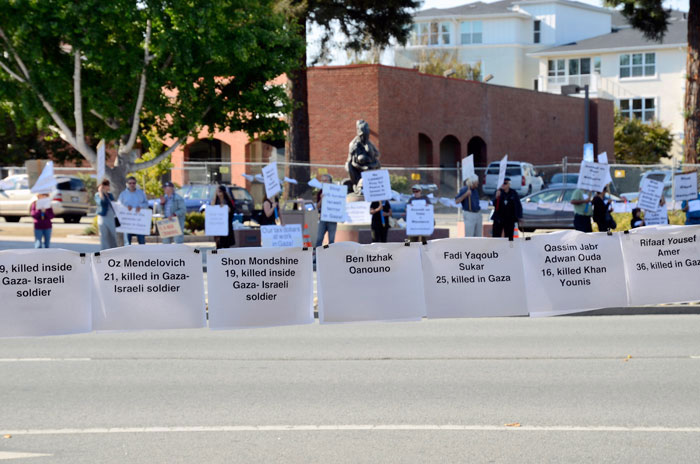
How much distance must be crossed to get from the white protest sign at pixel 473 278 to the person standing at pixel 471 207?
12.0m

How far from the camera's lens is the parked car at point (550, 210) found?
2778cm

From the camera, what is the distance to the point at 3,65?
2288cm

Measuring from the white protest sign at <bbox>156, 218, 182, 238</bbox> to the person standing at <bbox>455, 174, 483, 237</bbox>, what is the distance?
5.51m

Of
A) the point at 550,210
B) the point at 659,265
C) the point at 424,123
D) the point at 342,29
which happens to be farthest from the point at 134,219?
the point at 424,123

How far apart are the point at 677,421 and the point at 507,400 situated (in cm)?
136

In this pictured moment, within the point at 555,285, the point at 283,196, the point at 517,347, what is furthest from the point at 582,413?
the point at 283,196

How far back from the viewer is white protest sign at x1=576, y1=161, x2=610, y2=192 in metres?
17.3

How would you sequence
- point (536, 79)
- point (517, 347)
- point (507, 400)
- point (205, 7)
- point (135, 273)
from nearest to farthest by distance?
point (135, 273)
point (507, 400)
point (517, 347)
point (205, 7)
point (536, 79)

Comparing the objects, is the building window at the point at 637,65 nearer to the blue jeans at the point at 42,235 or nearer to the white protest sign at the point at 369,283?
the blue jeans at the point at 42,235

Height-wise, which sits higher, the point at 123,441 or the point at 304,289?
the point at 304,289

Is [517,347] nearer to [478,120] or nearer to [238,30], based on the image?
[238,30]

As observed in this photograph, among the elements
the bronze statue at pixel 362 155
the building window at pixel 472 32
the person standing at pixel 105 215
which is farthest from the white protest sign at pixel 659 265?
the building window at pixel 472 32

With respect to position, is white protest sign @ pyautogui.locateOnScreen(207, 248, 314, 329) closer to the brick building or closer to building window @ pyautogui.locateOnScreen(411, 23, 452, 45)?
the brick building

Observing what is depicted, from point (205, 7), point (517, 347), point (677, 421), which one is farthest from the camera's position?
point (205, 7)
